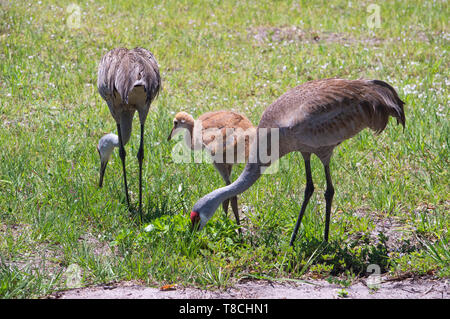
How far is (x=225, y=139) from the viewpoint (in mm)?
5363

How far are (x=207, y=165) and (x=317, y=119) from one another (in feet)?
6.00

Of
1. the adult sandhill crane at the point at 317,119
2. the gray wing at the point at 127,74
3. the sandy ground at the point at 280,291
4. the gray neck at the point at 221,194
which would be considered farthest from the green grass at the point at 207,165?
the gray wing at the point at 127,74

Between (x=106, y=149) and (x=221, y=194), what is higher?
(x=106, y=149)

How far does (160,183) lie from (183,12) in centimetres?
579

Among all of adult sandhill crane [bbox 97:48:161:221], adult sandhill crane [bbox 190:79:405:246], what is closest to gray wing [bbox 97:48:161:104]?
adult sandhill crane [bbox 97:48:161:221]

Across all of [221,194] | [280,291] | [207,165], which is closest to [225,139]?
[221,194]

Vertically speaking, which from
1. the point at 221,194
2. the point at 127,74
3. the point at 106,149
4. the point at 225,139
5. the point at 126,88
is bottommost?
the point at 221,194

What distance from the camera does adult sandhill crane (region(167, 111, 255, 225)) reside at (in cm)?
535

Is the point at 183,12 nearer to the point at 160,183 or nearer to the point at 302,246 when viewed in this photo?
the point at 160,183

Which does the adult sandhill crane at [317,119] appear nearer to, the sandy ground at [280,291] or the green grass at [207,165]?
the green grass at [207,165]

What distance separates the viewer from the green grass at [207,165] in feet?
15.2

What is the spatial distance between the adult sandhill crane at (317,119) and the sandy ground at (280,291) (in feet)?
2.01

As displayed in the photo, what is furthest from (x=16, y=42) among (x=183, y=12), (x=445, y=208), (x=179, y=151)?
(x=445, y=208)

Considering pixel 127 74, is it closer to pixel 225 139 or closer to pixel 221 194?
pixel 225 139
